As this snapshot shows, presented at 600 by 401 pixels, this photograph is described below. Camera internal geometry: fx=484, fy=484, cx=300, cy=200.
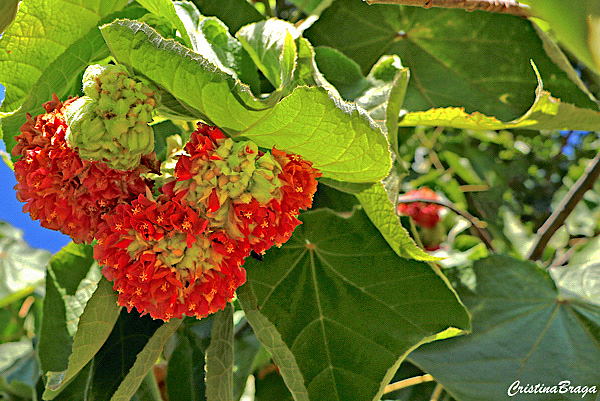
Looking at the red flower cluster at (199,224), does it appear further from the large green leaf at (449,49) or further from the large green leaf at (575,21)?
the large green leaf at (449,49)

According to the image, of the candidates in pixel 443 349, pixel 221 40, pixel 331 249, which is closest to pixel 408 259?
pixel 331 249

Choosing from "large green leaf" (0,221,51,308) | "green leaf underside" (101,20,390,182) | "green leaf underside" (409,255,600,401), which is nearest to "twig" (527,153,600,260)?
"green leaf underside" (409,255,600,401)

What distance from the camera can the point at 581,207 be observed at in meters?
1.41

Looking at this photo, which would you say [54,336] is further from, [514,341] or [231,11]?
[514,341]

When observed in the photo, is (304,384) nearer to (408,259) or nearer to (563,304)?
(408,259)

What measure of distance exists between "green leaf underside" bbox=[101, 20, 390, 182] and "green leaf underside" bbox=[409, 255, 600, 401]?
15.0 inches

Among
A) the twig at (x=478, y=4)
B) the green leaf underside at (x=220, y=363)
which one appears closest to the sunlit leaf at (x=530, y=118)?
the twig at (x=478, y=4)

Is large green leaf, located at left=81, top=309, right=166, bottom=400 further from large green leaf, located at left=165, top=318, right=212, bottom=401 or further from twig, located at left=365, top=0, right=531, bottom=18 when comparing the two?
twig, located at left=365, top=0, right=531, bottom=18

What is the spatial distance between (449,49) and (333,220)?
38 centimetres

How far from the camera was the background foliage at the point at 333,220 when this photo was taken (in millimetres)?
400

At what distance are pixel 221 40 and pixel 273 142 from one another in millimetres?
185

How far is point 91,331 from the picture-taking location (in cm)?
45

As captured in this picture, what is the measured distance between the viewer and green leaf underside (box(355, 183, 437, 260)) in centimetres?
46

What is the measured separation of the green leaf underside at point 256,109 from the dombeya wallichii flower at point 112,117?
0.7 inches
